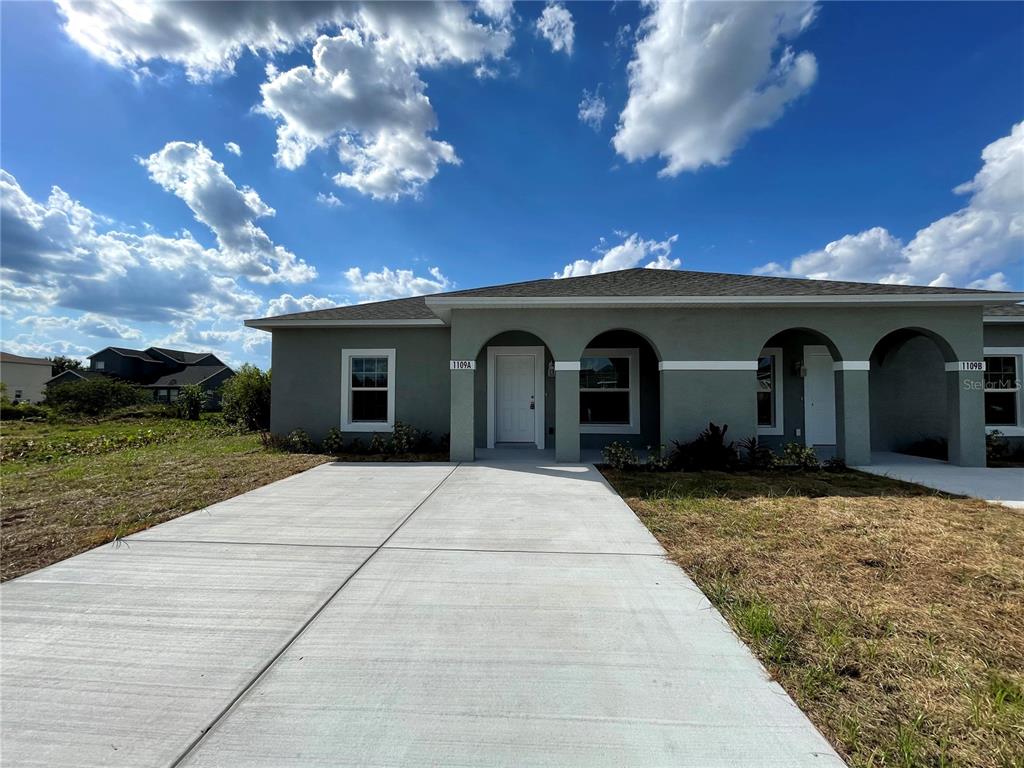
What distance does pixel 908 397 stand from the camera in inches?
372

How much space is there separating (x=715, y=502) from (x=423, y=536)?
370cm

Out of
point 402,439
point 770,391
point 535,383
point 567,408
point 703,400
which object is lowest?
A: point 402,439

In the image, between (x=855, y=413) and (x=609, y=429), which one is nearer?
(x=855, y=413)

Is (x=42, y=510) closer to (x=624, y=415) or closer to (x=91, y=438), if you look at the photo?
(x=624, y=415)

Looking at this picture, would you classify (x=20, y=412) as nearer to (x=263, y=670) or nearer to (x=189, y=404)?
(x=189, y=404)

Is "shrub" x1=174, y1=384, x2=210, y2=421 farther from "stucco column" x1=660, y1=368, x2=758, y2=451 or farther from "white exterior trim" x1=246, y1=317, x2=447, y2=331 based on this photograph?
"stucco column" x1=660, y1=368, x2=758, y2=451

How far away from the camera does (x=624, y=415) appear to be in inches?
395

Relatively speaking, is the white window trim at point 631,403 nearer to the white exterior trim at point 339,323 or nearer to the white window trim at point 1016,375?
the white exterior trim at point 339,323

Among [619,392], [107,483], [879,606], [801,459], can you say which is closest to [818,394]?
[801,459]

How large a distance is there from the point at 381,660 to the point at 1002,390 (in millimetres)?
13215

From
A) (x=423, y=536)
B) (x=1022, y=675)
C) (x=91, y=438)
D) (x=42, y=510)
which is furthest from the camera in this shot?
(x=91, y=438)

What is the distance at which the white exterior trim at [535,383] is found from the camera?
992 cm

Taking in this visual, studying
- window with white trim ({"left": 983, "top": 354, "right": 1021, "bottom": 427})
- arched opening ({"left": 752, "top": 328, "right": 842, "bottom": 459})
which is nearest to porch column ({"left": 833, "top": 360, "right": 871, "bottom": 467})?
arched opening ({"left": 752, "top": 328, "right": 842, "bottom": 459})

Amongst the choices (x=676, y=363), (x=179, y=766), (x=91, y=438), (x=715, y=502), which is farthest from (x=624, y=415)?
(x=91, y=438)
